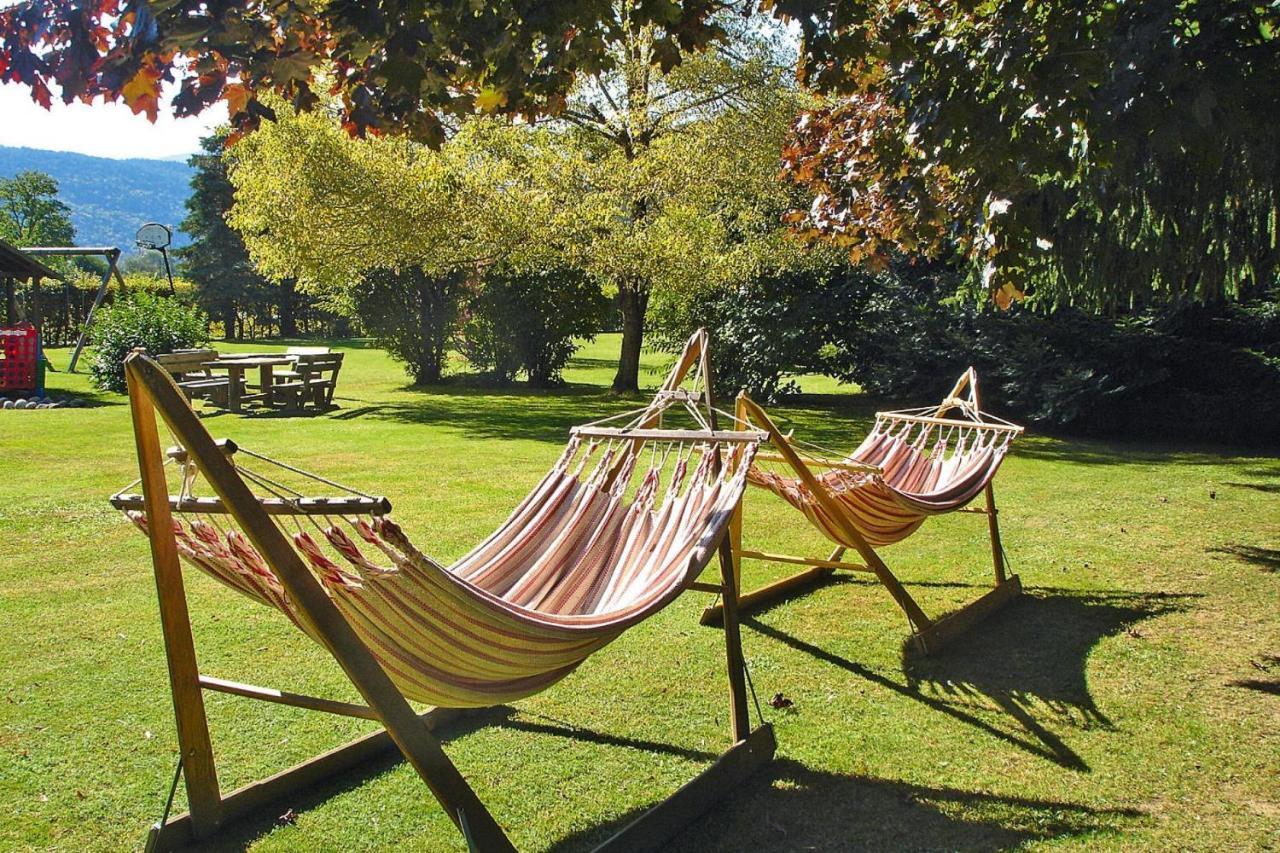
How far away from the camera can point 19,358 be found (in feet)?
45.0

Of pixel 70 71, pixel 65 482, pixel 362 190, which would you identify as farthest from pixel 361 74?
pixel 362 190

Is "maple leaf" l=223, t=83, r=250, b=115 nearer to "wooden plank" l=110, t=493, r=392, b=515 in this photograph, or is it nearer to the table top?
"wooden plank" l=110, t=493, r=392, b=515

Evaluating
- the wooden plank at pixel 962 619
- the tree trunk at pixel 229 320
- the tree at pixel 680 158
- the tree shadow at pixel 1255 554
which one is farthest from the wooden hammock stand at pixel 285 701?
the tree trunk at pixel 229 320

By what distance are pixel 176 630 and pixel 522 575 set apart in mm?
1072

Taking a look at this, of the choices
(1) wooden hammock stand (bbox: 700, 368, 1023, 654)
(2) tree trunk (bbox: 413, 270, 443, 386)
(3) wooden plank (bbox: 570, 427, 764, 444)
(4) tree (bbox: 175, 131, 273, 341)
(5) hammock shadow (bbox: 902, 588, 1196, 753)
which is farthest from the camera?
(4) tree (bbox: 175, 131, 273, 341)

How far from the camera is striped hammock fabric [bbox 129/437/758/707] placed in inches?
93.2

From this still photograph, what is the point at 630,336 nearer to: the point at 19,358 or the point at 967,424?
the point at 19,358

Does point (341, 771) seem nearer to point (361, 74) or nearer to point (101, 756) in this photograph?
point (101, 756)

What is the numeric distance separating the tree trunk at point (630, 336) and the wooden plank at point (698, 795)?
12761 mm

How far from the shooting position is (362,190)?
507 inches

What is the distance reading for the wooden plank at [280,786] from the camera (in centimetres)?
279

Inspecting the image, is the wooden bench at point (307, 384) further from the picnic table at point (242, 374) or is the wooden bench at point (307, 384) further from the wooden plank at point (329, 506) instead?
the wooden plank at point (329, 506)

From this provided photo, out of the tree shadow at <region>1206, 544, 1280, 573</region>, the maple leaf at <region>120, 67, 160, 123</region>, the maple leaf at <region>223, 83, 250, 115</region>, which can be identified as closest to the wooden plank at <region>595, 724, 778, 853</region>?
the maple leaf at <region>120, 67, 160, 123</region>

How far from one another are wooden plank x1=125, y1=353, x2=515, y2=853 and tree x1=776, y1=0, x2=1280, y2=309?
2.27 metres
